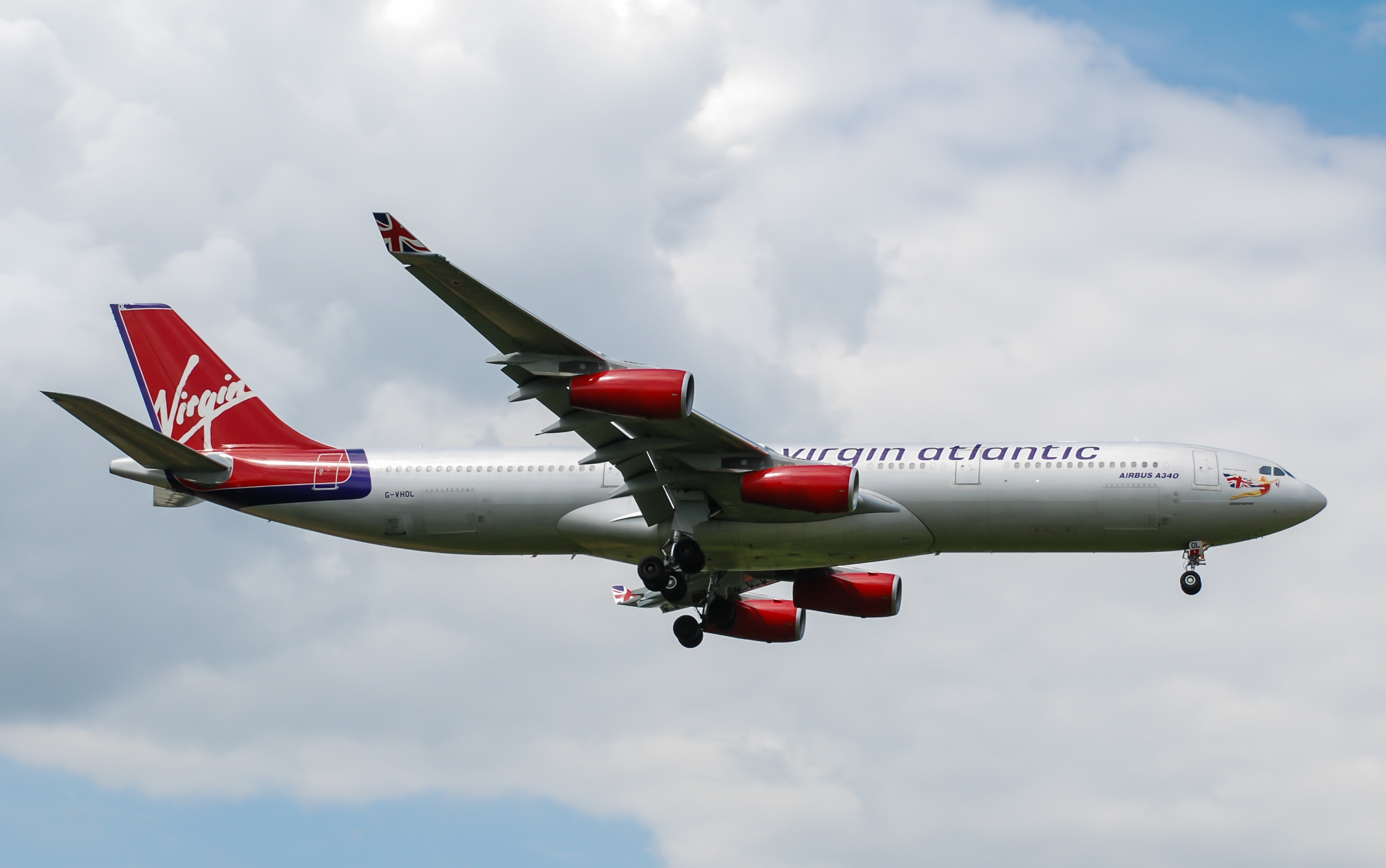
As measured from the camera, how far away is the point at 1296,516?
41969 millimetres

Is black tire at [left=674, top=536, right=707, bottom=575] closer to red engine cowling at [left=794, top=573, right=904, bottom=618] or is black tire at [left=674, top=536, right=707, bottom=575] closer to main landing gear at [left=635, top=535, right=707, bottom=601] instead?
main landing gear at [left=635, top=535, right=707, bottom=601]

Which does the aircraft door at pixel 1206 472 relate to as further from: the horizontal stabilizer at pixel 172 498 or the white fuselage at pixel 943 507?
the horizontal stabilizer at pixel 172 498

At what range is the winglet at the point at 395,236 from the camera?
32.8 m

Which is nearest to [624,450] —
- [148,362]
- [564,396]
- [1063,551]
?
[564,396]

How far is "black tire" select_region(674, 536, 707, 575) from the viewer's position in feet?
141

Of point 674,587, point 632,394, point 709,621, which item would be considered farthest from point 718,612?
point 632,394

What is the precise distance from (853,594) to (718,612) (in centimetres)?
437

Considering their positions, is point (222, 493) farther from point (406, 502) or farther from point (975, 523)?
point (975, 523)

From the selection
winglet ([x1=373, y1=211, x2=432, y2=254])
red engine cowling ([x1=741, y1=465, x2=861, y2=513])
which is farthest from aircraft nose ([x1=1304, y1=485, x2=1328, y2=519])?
winglet ([x1=373, y1=211, x2=432, y2=254])

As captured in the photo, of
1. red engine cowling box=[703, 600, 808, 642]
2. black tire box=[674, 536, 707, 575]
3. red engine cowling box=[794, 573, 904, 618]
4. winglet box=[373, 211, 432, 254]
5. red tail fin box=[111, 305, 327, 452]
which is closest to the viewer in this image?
winglet box=[373, 211, 432, 254]

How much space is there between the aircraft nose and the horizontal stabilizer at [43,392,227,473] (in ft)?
100

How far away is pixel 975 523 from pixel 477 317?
48.2 ft

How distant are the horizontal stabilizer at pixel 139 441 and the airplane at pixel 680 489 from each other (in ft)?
0.21

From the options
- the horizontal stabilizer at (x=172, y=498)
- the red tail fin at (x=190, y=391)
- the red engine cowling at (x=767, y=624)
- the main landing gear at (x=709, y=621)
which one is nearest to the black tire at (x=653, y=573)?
the main landing gear at (x=709, y=621)
